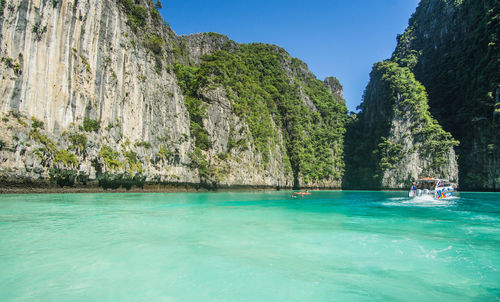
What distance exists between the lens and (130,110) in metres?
33.1

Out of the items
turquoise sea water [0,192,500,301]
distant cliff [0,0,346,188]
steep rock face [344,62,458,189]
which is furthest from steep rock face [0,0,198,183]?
steep rock face [344,62,458,189]

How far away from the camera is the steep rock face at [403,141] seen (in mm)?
53156

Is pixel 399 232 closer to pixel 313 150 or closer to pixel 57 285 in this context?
pixel 57 285

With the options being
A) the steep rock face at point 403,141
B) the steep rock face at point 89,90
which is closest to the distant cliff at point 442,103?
the steep rock face at point 403,141

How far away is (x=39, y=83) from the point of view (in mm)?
23766

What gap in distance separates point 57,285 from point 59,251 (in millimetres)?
2391

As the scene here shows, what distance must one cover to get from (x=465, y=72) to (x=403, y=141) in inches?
673

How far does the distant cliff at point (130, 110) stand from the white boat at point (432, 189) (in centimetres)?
2499

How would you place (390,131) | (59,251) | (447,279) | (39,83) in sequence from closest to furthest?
(447,279) → (59,251) → (39,83) → (390,131)

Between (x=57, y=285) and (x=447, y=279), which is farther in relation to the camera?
(x=447, y=279)

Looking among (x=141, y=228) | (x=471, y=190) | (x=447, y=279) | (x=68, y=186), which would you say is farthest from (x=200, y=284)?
(x=471, y=190)

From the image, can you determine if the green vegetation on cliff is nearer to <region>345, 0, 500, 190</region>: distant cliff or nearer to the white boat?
<region>345, 0, 500, 190</region>: distant cliff

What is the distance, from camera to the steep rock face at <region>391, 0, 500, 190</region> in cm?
4609

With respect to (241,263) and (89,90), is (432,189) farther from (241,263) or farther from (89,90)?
(89,90)
